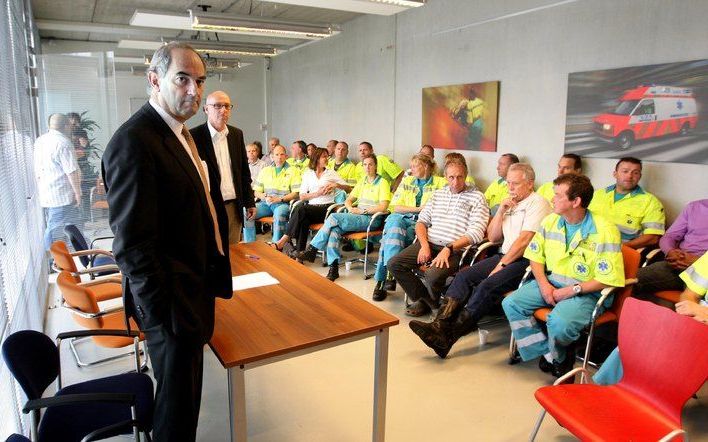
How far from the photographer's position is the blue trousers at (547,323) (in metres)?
2.86

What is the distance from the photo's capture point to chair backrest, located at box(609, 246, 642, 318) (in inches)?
118

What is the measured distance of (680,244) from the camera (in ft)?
12.2

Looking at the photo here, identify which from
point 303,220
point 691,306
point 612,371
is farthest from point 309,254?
point 691,306

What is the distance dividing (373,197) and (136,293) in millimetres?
4030

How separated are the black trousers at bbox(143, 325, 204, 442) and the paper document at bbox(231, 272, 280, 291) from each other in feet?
2.26

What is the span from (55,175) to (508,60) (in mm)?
4680

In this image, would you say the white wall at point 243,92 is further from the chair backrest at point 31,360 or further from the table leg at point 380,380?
the table leg at point 380,380

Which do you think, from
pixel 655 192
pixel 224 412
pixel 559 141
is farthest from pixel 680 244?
pixel 224 412

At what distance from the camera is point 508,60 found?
5230 millimetres

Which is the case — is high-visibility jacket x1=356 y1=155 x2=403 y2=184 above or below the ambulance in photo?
below

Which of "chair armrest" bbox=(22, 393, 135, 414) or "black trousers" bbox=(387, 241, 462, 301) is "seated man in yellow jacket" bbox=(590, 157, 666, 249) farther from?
"chair armrest" bbox=(22, 393, 135, 414)

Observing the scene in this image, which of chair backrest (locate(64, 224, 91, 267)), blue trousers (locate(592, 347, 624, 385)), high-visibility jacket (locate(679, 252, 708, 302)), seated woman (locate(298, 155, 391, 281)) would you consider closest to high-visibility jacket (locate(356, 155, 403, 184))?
seated woman (locate(298, 155, 391, 281))

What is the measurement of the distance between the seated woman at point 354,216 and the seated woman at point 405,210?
33 centimetres

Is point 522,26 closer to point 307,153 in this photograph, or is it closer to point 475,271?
point 475,271
